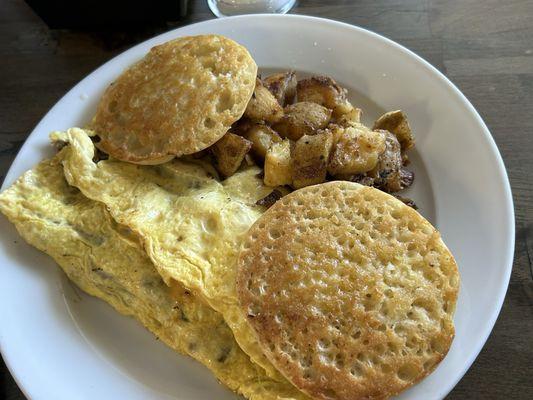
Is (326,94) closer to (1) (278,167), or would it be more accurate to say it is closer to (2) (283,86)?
(2) (283,86)

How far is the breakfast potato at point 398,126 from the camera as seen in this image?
5.55 feet

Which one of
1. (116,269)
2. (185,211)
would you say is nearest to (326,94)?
(185,211)

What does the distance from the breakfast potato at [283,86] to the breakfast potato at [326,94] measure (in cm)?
6

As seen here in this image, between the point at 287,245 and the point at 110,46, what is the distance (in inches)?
62.4

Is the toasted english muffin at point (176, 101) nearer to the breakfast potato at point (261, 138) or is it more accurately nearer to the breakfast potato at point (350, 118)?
the breakfast potato at point (261, 138)

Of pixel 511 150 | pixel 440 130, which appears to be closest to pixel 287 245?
pixel 440 130

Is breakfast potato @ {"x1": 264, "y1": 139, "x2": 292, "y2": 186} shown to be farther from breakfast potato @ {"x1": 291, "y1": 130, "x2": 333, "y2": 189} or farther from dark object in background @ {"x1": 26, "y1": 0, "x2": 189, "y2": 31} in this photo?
dark object in background @ {"x1": 26, "y1": 0, "x2": 189, "y2": 31}

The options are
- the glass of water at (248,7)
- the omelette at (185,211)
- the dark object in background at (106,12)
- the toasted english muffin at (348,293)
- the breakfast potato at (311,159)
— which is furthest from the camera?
the glass of water at (248,7)

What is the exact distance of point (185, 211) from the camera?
5.07ft

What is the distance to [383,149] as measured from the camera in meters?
1.60

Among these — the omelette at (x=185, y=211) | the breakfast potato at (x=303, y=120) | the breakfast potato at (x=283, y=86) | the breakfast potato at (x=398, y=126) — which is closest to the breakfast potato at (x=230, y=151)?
the omelette at (x=185, y=211)

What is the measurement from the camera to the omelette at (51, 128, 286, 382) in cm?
139

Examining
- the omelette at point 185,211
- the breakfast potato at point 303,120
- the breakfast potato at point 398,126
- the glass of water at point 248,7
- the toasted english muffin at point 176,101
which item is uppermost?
the toasted english muffin at point 176,101

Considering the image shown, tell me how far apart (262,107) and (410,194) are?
0.60 m
